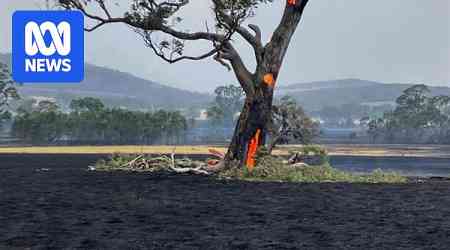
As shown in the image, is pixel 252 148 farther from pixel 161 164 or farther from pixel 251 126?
pixel 161 164

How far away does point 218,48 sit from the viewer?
1689 inches

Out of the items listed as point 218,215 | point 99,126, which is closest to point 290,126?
point 218,215

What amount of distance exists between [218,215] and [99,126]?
293 ft

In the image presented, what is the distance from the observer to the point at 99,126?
111938 mm

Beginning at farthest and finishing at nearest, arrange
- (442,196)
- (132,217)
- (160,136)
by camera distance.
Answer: (160,136)
(442,196)
(132,217)

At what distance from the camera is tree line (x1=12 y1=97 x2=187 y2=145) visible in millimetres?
111562

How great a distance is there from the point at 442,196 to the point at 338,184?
7.24 meters

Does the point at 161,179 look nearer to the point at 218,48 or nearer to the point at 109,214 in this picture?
the point at 218,48

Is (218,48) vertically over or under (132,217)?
over

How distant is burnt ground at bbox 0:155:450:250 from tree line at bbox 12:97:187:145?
7236cm

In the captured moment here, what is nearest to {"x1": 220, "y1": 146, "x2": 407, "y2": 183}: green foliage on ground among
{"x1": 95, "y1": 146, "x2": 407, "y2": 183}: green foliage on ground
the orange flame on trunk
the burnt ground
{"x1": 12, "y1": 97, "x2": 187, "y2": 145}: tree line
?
{"x1": 95, "y1": 146, "x2": 407, "y2": 183}: green foliage on ground

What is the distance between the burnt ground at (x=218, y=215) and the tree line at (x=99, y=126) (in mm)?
72363

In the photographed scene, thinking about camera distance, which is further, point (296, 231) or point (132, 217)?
point (132, 217)

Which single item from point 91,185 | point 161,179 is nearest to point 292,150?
point 161,179
